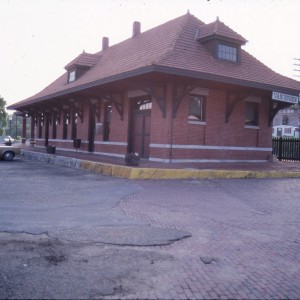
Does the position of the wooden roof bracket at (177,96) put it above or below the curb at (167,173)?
above

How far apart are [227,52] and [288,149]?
8.34 m

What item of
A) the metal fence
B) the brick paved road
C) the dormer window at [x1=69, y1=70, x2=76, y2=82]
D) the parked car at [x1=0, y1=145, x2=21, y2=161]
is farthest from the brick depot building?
the brick paved road

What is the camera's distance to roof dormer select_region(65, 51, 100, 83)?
2273cm

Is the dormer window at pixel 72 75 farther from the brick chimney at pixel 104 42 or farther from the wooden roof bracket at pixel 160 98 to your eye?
the wooden roof bracket at pixel 160 98

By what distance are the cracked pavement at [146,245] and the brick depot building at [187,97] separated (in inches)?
230

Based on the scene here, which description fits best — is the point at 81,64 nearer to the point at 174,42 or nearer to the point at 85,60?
the point at 85,60

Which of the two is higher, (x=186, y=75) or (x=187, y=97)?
(x=186, y=75)

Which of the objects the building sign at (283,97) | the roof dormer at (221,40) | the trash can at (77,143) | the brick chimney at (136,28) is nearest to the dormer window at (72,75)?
the trash can at (77,143)

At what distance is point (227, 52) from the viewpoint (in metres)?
16.9

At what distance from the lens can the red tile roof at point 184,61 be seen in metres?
12.7

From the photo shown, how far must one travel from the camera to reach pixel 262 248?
4863 millimetres

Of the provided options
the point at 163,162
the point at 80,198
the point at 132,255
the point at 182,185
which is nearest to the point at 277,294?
the point at 132,255

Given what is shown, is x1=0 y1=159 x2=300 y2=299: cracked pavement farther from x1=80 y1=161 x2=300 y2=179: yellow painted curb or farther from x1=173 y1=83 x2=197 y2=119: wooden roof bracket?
x1=173 y1=83 x2=197 y2=119: wooden roof bracket

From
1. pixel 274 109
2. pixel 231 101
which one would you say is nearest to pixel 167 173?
pixel 231 101
